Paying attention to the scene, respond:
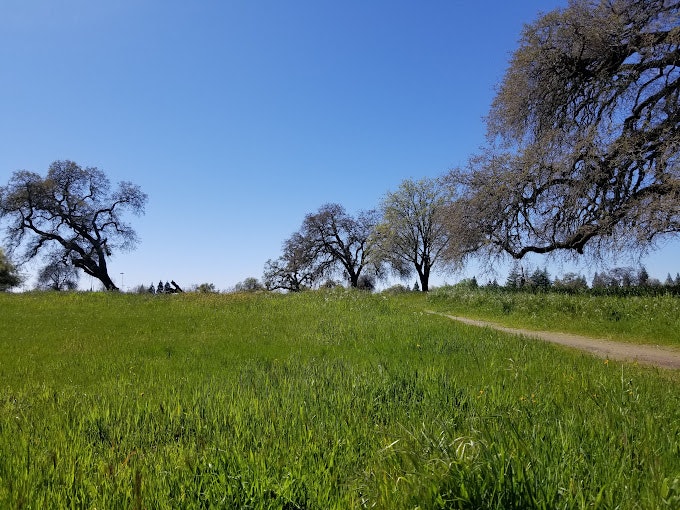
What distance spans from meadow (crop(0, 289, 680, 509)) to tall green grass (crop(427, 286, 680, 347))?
6.65 metres

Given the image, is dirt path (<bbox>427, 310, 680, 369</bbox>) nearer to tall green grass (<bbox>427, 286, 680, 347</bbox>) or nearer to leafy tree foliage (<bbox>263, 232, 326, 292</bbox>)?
tall green grass (<bbox>427, 286, 680, 347</bbox>)

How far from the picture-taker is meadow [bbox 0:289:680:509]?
2.27 m

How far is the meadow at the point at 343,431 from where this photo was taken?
2.27 m

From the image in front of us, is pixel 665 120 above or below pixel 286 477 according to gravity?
above

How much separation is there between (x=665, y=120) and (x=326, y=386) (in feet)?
63.6

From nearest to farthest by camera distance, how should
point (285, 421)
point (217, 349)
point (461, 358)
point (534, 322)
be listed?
1. point (285, 421)
2. point (461, 358)
3. point (217, 349)
4. point (534, 322)

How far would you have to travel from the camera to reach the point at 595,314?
13.8 meters

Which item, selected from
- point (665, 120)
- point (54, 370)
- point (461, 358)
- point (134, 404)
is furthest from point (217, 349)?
point (665, 120)

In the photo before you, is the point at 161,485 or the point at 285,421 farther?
the point at 285,421

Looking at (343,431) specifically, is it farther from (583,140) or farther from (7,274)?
(7,274)

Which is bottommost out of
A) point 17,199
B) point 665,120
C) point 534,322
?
point 534,322

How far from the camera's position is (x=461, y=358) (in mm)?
6637

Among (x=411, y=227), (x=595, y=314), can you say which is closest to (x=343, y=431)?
(x=595, y=314)

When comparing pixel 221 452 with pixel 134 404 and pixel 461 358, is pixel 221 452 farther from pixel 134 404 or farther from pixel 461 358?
pixel 461 358
